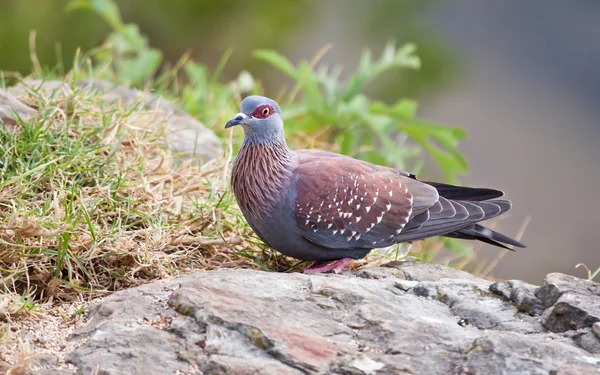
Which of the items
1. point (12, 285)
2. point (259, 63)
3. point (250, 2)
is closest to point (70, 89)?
point (12, 285)

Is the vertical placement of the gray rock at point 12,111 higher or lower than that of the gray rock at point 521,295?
lower

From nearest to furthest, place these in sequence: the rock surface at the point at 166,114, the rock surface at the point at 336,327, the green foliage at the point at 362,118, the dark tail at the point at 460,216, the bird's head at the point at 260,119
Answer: the rock surface at the point at 336,327 → the bird's head at the point at 260,119 → the dark tail at the point at 460,216 → the rock surface at the point at 166,114 → the green foliage at the point at 362,118

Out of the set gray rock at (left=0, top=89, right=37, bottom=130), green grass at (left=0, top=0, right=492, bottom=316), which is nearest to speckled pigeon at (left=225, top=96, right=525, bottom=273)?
green grass at (left=0, top=0, right=492, bottom=316)

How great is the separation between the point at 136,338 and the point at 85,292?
0.73 m

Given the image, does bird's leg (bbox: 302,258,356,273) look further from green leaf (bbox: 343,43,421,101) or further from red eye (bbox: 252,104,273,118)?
green leaf (bbox: 343,43,421,101)

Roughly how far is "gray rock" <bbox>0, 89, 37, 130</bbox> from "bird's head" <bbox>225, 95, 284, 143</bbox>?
3.77ft

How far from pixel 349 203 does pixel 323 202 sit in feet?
0.47

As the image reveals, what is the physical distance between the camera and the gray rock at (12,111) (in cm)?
390

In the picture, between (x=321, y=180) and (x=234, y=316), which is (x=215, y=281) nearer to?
(x=234, y=316)

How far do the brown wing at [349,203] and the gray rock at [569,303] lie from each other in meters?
0.88

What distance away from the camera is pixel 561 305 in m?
2.82

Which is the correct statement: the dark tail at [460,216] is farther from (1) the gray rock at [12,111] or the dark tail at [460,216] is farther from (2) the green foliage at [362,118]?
(1) the gray rock at [12,111]

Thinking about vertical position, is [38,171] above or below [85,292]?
above

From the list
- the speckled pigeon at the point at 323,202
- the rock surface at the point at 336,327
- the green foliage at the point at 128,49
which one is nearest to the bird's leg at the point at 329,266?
the speckled pigeon at the point at 323,202
